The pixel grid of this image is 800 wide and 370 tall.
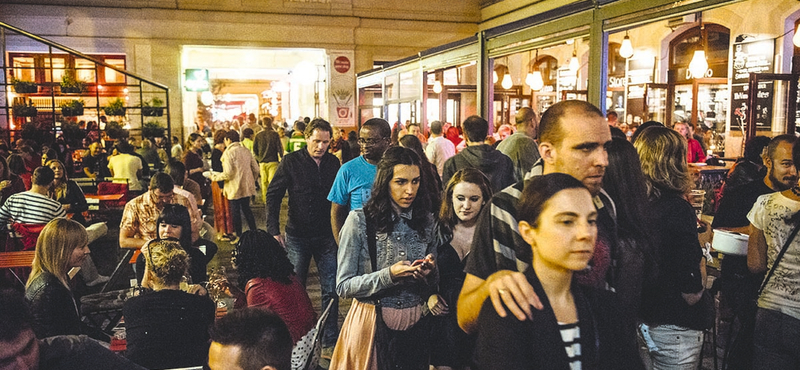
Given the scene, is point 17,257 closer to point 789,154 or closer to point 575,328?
point 575,328

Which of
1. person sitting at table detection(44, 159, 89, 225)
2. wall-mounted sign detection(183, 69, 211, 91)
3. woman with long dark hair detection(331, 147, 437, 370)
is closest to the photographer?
woman with long dark hair detection(331, 147, 437, 370)

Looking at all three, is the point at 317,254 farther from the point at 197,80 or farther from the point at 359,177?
the point at 197,80

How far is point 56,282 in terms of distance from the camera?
3922mm

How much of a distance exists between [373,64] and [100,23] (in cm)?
829

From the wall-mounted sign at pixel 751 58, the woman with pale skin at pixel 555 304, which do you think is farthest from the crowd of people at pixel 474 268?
the wall-mounted sign at pixel 751 58

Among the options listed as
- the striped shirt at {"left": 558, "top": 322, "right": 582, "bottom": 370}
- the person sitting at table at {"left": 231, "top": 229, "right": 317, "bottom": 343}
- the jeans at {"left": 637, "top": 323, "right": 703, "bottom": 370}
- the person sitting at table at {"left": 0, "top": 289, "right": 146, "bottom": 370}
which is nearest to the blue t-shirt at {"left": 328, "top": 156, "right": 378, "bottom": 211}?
the person sitting at table at {"left": 231, "top": 229, "right": 317, "bottom": 343}

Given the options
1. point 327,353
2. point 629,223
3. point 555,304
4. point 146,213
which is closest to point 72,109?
point 146,213

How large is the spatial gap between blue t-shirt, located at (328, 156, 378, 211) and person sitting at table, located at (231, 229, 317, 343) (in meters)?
1.15

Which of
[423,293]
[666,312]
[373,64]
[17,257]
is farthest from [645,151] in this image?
[373,64]

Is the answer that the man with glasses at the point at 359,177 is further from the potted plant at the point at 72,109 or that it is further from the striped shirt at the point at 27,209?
the potted plant at the point at 72,109

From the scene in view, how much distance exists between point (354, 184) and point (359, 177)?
0.07 m

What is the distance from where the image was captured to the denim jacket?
3.39m

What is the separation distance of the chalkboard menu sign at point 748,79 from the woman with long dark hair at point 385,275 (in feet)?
35.0

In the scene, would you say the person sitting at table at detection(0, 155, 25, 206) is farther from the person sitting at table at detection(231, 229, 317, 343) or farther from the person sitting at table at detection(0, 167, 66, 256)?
the person sitting at table at detection(231, 229, 317, 343)
